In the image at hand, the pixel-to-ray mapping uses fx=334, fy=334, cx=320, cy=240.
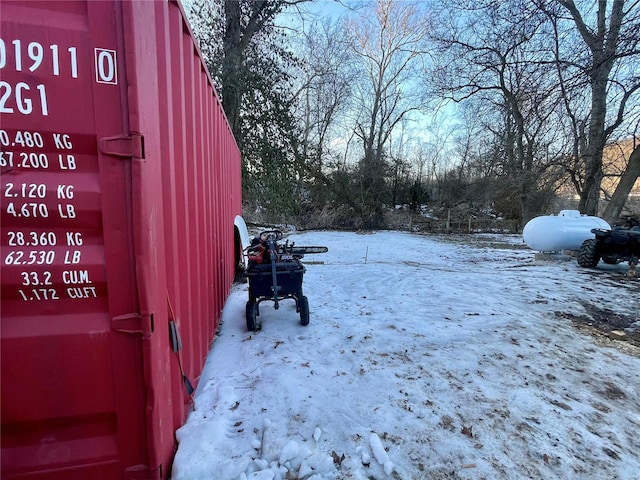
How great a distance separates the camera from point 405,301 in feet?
17.6

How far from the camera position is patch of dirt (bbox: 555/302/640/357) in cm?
390

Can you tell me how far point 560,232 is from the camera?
942 centimetres

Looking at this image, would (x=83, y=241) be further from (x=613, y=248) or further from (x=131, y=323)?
(x=613, y=248)

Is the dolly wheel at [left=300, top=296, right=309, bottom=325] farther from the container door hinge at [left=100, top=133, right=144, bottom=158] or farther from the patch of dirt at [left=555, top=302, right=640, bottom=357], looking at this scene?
the patch of dirt at [left=555, top=302, right=640, bottom=357]

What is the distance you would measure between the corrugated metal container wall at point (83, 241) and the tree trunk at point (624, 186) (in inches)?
539

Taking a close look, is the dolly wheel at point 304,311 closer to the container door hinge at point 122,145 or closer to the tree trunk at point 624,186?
the container door hinge at point 122,145

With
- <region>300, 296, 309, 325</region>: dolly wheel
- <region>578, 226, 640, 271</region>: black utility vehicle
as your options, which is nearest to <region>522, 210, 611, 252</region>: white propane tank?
<region>578, 226, 640, 271</region>: black utility vehicle

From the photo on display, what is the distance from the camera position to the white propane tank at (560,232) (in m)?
9.44

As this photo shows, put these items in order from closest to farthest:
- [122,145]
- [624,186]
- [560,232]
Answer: [122,145], [560,232], [624,186]

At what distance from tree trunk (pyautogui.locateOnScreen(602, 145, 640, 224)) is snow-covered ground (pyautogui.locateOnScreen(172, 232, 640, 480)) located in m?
7.84

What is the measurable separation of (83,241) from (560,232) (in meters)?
11.1

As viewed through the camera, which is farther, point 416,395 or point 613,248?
point 613,248

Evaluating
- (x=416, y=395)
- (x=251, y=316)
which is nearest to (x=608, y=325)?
(x=416, y=395)

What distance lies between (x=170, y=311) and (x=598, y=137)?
14.2m
